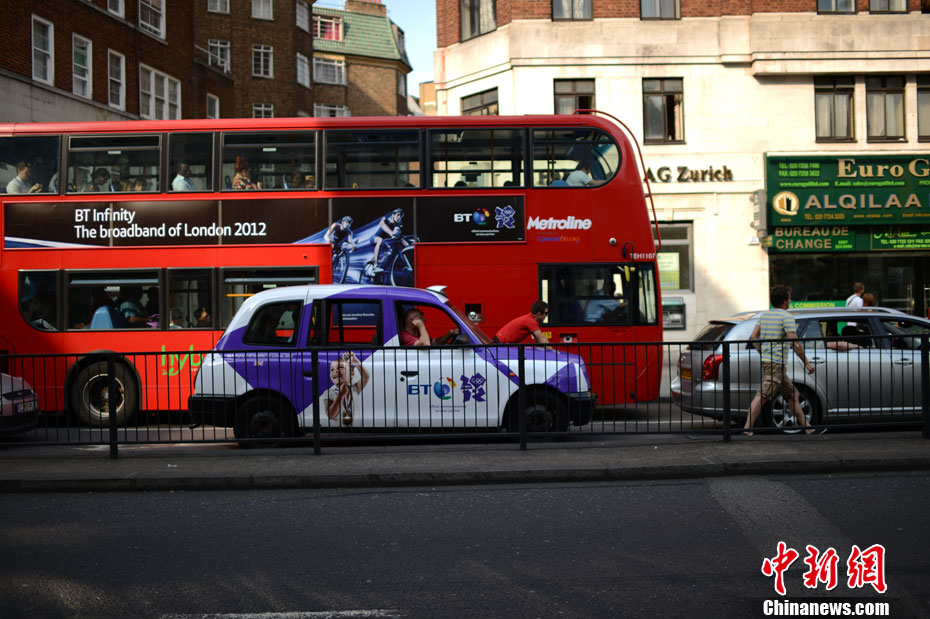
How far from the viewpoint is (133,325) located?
13.0 m

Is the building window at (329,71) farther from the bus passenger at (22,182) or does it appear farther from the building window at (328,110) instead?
the bus passenger at (22,182)

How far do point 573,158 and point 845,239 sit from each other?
11972mm

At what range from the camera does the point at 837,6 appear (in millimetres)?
22484

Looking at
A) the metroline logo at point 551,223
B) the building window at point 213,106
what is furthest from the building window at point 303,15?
the metroline logo at point 551,223

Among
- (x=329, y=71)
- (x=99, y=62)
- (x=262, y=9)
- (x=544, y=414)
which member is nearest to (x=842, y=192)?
(x=544, y=414)

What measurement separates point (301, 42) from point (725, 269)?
32.0 meters

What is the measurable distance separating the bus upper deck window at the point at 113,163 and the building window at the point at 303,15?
36.2m

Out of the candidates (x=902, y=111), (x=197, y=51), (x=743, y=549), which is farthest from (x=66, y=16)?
(x=743, y=549)

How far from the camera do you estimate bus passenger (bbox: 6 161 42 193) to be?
12867 mm

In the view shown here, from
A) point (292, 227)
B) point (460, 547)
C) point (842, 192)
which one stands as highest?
point (842, 192)

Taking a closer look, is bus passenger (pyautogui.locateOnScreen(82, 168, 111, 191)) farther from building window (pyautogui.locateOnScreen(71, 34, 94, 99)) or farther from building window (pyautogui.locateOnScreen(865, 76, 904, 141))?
building window (pyautogui.locateOnScreen(865, 76, 904, 141))

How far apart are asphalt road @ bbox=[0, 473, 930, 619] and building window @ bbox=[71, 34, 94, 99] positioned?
2033cm

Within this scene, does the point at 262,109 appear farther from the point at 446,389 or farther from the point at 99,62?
the point at 446,389

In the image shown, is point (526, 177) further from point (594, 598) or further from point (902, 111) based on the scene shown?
point (902, 111)
